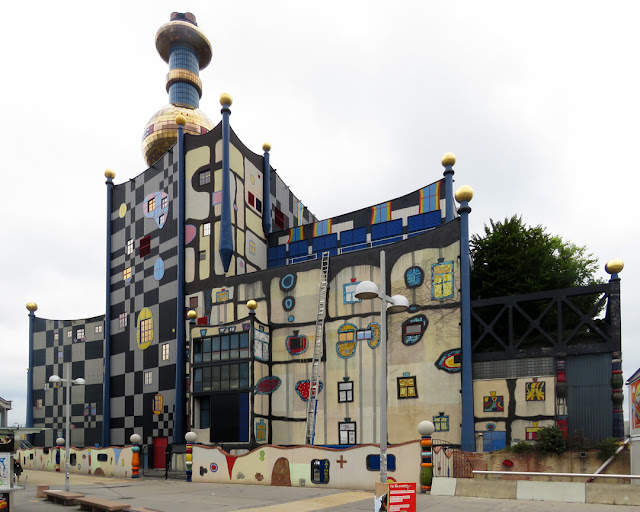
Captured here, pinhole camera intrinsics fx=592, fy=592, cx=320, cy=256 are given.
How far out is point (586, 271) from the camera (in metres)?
36.4

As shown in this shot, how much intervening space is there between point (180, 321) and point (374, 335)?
11309 millimetres

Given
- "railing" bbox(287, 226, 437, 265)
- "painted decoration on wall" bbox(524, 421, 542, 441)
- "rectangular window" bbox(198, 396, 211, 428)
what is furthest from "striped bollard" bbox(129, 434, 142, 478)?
"painted decoration on wall" bbox(524, 421, 542, 441)

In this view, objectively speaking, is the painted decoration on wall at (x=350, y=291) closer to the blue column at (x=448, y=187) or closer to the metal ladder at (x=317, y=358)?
the metal ladder at (x=317, y=358)

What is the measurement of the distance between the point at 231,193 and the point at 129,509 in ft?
63.0

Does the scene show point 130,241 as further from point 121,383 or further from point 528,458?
point 528,458

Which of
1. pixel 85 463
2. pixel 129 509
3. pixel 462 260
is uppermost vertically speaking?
pixel 462 260

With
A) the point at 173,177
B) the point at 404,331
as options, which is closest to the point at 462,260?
the point at 404,331

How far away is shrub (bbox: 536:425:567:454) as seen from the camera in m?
19.0

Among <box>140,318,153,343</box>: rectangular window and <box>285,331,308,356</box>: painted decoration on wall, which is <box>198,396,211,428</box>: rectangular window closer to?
<box>285,331,308,356</box>: painted decoration on wall

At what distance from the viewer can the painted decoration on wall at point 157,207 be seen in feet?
112

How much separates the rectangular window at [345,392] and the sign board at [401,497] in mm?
15071

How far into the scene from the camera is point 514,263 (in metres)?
28.9

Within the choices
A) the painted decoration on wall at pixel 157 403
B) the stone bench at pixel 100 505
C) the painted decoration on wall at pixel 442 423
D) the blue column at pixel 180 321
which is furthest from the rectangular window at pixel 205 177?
the stone bench at pixel 100 505

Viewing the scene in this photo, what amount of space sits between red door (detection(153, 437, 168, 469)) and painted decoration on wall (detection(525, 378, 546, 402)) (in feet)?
60.9
